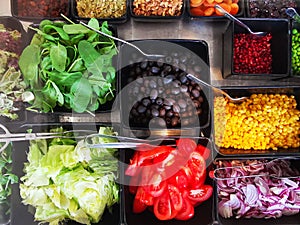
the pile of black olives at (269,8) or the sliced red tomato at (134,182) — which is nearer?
the sliced red tomato at (134,182)

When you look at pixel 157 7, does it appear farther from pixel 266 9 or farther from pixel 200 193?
pixel 200 193

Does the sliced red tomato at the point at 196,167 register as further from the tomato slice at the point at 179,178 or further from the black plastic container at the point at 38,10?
the black plastic container at the point at 38,10

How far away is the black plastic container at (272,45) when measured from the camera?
1.41 meters

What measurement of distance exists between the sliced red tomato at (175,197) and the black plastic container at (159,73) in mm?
171

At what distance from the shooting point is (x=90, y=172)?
134cm

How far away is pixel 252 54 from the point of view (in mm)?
1453

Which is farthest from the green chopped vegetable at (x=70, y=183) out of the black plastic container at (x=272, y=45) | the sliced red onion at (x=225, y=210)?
the black plastic container at (x=272, y=45)

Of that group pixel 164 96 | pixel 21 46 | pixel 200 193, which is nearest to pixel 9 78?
pixel 21 46

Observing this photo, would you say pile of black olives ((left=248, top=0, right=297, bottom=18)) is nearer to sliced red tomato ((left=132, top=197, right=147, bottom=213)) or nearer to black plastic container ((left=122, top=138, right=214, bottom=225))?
black plastic container ((left=122, top=138, right=214, bottom=225))

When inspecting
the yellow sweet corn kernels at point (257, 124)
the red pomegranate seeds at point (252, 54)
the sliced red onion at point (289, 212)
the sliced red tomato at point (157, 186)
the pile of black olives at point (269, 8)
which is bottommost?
the sliced red onion at point (289, 212)

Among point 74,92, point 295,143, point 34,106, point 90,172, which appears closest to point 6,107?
point 34,106

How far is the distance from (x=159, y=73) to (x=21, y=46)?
45 cm

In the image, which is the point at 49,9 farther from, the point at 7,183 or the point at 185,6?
the point at 7,183

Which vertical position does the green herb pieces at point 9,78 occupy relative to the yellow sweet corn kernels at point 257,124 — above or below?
above
